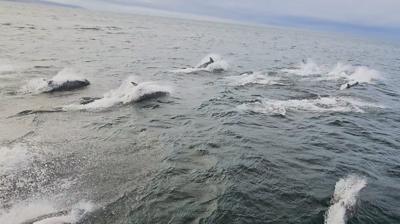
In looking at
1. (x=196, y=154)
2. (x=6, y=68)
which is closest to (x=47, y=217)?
(x=196, y=154)

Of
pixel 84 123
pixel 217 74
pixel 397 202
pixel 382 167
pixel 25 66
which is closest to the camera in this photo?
pixel 397 202

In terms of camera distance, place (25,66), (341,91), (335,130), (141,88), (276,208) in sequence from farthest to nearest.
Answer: (25,66) → (341,91) → (141,88) → (335,130) → (276,208)

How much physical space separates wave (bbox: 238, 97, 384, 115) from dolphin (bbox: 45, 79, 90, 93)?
9.45m

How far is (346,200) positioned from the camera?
10.3 meters

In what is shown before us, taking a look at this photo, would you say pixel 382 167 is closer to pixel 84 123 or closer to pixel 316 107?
pixel 316 107

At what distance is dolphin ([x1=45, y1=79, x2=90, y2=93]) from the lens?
20906 millimetres

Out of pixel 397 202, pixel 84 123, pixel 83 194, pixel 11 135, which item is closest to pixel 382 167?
pixel 397 202

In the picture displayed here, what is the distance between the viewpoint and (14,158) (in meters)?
11.7

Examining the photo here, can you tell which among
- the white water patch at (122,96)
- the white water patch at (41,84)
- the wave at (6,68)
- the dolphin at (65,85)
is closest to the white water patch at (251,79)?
the white water patch at (122,96)

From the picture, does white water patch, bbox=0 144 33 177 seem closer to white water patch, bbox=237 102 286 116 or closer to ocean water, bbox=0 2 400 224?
ocean water, bbox=0 2 400 224

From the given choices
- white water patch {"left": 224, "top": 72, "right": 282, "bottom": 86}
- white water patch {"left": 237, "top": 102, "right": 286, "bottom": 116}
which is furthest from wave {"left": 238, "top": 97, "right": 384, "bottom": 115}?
white water patch {"left": 224, "top": 72, "right": 282, "bottom": 86}

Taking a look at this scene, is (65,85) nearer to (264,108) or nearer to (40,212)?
(264,108)

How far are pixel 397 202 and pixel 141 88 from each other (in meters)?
13.6

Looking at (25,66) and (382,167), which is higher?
(382,167)
